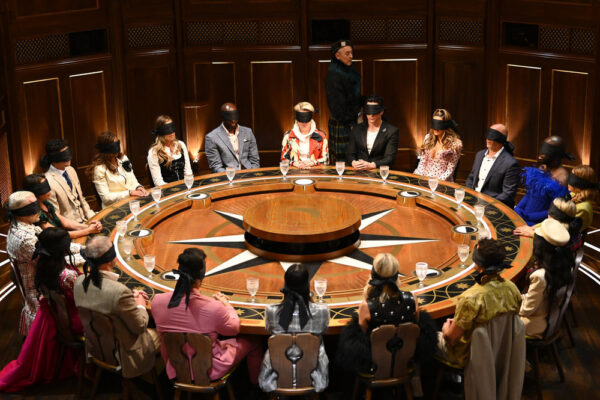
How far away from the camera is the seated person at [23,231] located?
16.6ft

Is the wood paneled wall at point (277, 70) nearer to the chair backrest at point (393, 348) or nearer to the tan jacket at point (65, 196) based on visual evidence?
the tan jacket at point (65, 196)

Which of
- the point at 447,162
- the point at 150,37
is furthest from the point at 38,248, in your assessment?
the point at 150,37

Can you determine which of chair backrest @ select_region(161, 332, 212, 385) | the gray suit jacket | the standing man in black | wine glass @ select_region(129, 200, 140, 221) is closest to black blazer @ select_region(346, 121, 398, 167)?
the standing man in black

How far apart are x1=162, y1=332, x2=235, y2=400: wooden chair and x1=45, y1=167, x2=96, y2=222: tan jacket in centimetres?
233

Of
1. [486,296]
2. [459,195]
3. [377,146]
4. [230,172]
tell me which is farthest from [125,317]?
[377,146]

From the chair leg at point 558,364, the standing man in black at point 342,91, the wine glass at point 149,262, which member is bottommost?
the chair leg at point 558,364

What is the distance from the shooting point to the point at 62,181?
618 cm

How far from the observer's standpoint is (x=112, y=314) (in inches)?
172

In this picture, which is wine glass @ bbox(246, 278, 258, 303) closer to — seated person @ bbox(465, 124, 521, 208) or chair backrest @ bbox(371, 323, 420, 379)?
chair backrest @ bbox(371, 323, 420, 379)

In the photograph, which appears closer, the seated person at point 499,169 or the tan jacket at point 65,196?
the tan jacket at point 65,196

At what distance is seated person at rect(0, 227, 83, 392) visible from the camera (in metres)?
4.72

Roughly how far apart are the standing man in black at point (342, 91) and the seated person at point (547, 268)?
151 inches

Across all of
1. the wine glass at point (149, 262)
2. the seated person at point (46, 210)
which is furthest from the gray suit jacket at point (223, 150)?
the wine glass at point (149, 262)

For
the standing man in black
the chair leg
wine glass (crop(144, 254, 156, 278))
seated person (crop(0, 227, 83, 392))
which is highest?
the standing man in black
